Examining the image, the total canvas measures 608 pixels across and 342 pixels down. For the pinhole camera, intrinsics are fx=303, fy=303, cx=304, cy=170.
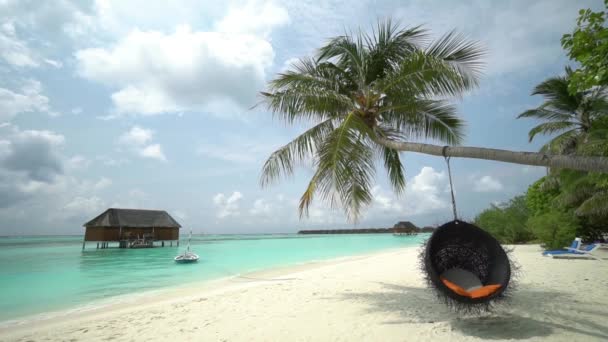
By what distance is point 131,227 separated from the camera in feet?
87.7

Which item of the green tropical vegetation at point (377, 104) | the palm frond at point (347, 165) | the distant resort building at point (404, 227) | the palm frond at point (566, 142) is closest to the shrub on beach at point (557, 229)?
the palm frond at point (566, 142)

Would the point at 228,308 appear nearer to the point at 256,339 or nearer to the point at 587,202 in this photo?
the point at 256,339

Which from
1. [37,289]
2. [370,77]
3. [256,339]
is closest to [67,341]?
[256,339]

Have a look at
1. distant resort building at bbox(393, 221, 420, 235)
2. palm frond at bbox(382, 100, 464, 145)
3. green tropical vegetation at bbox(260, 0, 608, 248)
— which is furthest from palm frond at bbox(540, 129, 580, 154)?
distant resort building at bbox(393, 221, 420, 235)

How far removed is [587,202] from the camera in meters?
Answer: 10.9

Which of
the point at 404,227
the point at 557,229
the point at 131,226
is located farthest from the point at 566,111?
the point at 404,227

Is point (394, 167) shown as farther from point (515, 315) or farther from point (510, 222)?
point (510, 222)

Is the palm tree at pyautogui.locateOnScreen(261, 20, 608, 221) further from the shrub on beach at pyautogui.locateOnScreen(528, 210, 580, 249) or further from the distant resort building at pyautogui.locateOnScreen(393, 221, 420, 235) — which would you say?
the distant resort building at pyautogui.locateOnScreen(393, 221, 420, 235)

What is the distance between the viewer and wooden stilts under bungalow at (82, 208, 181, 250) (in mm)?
24672

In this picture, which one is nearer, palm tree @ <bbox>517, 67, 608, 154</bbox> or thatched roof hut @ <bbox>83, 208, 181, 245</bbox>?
palm tree @ <bbox>517, 67, 608, 154</bbox>

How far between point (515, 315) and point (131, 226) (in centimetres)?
2876

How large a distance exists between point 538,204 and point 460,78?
15.9 metres

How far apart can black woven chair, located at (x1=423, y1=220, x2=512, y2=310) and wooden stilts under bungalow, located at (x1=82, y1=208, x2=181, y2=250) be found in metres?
27.6

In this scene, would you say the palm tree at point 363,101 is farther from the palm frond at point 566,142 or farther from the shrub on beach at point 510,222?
the shrub on beach at point 510,222
